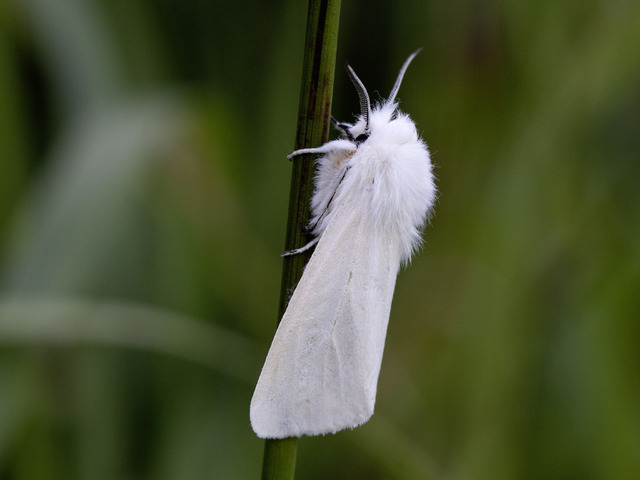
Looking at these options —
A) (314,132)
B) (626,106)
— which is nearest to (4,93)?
(314,132)

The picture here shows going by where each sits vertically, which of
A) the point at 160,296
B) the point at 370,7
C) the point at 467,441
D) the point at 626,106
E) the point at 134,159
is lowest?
the point at 467,441

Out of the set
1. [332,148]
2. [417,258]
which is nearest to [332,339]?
[332,148]

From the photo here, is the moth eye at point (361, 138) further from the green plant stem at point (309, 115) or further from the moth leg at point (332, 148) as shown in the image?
the green plant stem at point (309, 115)

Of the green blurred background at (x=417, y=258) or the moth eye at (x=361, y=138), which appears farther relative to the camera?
the green blurred background at (x=417, y=258)

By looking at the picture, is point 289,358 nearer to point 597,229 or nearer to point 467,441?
point 467,441

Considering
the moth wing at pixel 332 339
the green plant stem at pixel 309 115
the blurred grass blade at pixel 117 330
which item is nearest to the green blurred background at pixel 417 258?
the blurred grass blade at pixel 117 330

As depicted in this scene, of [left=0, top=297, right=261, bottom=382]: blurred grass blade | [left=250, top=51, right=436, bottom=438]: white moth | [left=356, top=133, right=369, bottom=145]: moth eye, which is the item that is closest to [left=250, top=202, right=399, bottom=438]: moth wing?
[left=250, top=51, right=436, bottom=438]: white moth

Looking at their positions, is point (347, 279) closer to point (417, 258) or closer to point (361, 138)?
point (361, 138)
